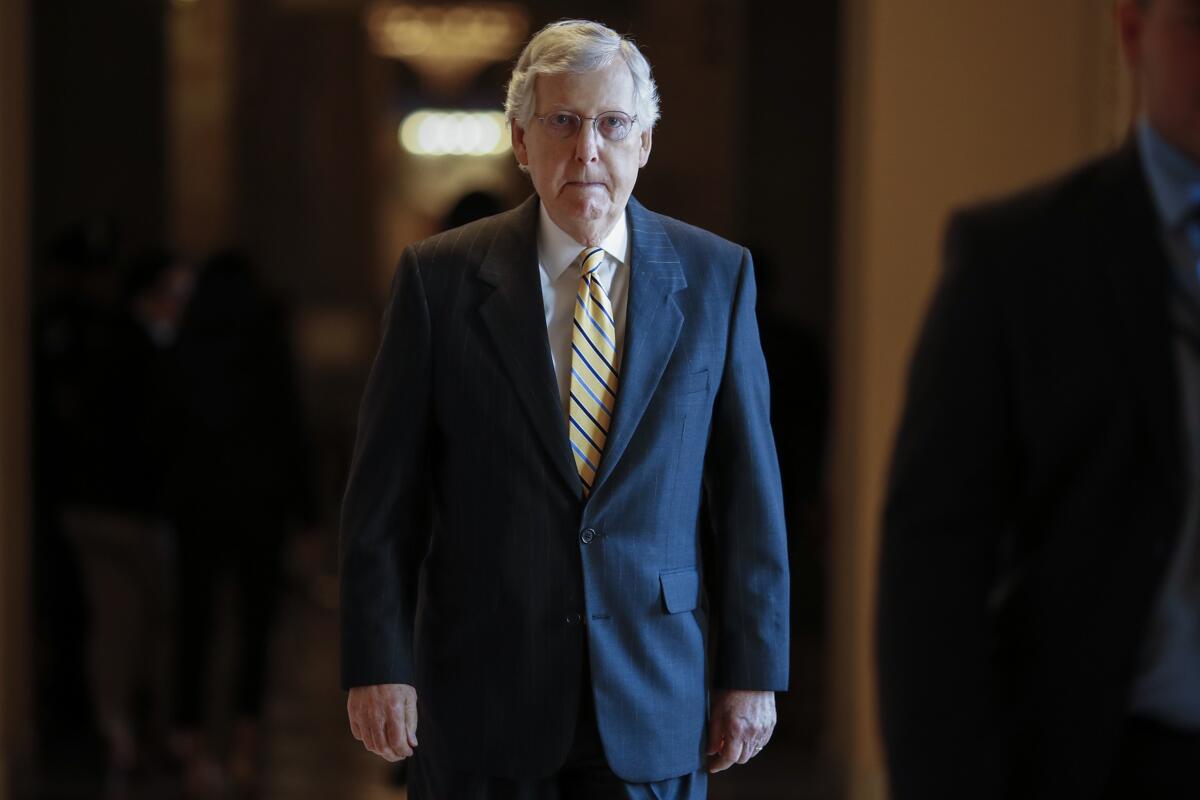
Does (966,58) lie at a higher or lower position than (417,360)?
higher

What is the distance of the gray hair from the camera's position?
2834 mm

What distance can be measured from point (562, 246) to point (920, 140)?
3.59 meters

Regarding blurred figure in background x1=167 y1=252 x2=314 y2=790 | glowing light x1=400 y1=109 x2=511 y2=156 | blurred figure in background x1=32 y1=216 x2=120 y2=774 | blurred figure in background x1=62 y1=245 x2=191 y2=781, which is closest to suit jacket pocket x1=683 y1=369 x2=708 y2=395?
blurred figure in background x1=167 y1=252 x2=314 y2=790

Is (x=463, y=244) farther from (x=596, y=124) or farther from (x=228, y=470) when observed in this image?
(x=228, y=470)

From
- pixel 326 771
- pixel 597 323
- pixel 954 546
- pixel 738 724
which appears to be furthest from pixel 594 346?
pixel 326 771

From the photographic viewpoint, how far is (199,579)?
700 cm

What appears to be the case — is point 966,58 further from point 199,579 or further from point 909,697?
point 909,697

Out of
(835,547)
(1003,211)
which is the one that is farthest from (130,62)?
(1003,211)

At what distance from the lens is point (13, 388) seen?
23.4 ft

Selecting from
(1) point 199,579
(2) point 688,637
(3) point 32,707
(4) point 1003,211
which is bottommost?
(3) point 32,707

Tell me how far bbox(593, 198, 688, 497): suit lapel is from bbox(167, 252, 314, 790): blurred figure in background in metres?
4.10

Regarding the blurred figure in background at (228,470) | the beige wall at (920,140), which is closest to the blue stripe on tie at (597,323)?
the beige wall at (920,140)

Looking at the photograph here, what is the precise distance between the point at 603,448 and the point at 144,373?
4503mm

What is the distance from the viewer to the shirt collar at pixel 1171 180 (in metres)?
2.13
